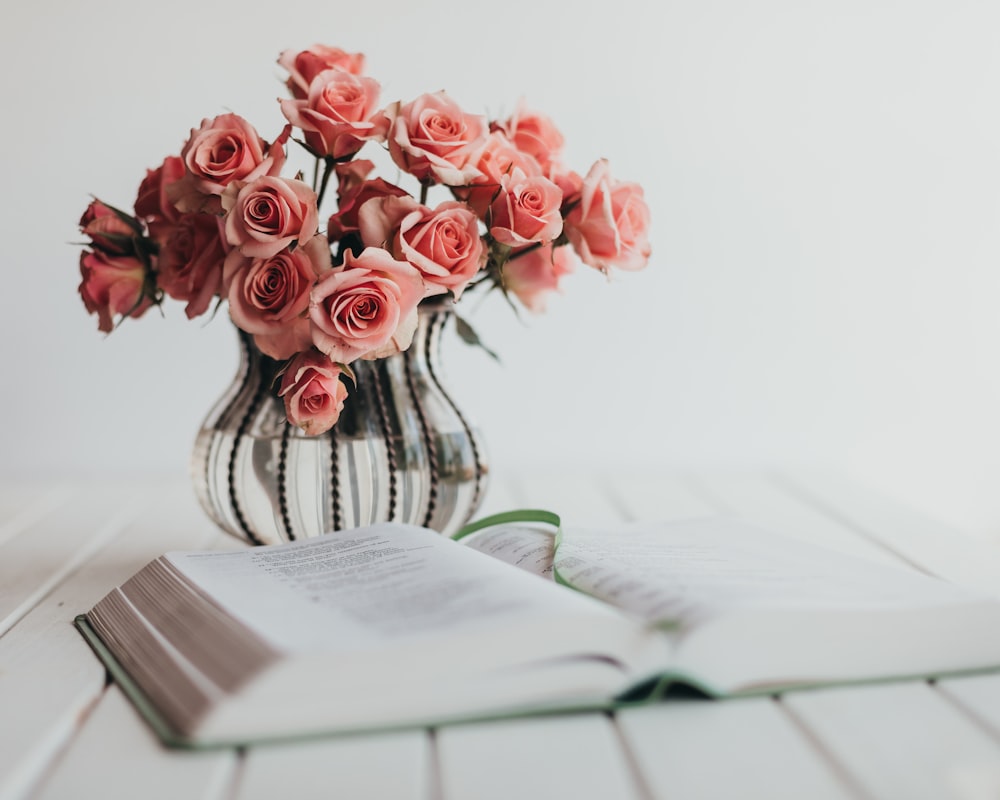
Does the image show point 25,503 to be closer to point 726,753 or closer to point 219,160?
point 219,160

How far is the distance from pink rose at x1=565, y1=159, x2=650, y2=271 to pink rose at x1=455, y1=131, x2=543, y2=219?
51mm

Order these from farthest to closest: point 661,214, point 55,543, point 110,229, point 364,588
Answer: point 661,214, point 55,543, point 110,229, point 364,588

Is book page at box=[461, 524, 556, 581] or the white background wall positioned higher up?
the white background wall

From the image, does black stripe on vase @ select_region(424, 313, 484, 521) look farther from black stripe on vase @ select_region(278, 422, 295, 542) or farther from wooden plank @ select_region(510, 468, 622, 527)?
wooden plank @ select_region(510, 468, 622, 527)

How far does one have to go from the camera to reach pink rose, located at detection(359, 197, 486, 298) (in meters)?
0.77

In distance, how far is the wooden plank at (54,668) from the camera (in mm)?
544

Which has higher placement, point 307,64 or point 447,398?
point 307,64

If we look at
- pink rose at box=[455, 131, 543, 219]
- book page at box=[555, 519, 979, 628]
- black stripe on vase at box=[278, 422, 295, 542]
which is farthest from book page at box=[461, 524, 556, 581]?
pink rose at box=[455, 131, 543, 219]

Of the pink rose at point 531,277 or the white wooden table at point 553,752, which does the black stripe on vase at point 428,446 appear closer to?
the pink rose at point 531,277

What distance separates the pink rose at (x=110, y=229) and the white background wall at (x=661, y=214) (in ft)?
2.37

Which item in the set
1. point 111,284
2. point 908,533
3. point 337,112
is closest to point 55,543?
point 111,284

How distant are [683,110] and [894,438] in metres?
0.65

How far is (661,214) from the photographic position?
1.65 meters

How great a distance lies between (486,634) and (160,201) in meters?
0.48
